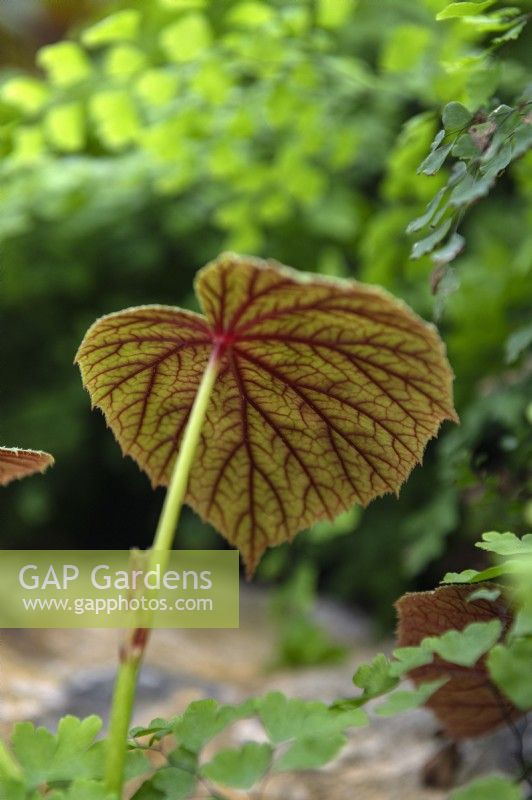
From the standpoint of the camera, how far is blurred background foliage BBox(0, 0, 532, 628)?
1363 millimetres

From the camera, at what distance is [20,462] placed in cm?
64

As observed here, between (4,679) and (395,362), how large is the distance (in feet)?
4.81

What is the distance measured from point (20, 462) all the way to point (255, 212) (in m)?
1.36

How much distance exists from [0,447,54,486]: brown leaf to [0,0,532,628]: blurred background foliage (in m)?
0.33

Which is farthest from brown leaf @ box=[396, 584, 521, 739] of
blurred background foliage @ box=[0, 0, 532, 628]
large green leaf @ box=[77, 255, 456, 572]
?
blurred background foliage @ box=[0, 0, 532, 628]

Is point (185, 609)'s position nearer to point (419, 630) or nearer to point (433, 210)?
point (419, 630)

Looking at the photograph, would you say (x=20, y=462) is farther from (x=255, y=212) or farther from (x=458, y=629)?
(x=255, y=212)

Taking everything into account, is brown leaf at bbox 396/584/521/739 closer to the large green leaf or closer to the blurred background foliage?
the large green leaf

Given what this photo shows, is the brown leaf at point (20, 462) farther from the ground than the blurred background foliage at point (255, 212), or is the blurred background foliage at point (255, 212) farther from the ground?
the brown leaf at point (20, 462)

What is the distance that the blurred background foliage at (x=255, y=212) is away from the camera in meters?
1.36

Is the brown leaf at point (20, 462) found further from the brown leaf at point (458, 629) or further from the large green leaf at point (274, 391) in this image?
the brown leaf at point (458, 629)

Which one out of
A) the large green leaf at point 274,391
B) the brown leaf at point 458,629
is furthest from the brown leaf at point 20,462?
the brown leaf at point 458,629

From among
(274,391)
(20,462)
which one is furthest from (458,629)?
(20,462)

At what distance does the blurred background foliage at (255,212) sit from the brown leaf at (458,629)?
0.64ft
